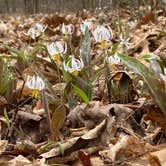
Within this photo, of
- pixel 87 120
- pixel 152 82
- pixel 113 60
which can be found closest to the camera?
pixel 152 82

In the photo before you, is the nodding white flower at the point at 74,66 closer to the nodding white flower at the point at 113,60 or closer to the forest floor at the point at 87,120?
the forest floor at the point at 87,120

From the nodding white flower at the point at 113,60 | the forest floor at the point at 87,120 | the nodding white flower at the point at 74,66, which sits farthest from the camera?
the nodding white flower at the point at 113,60

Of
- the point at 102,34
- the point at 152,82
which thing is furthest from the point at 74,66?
the point at 152,82

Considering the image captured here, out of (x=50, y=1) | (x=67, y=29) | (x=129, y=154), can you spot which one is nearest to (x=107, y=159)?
(x=129, y=154)

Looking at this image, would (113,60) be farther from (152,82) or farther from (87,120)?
(152,82)

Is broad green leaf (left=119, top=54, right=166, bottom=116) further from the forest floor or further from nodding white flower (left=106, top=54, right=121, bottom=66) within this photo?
nodding white flower (left=106, top=54, right=121, bottom=66)

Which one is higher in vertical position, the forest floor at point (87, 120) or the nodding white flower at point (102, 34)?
the nodding white flower at point (102, 34)

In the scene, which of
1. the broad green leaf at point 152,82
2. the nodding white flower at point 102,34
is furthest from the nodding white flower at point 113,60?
the broad green leaf at point 152,82

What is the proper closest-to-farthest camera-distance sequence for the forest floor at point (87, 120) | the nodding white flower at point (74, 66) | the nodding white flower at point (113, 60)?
the forest floor at point (87, 120)
the nodding white flower at point (74, 66)
the nodding white flower at point (113, 60)

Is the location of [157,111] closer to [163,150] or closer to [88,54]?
[163,150]
